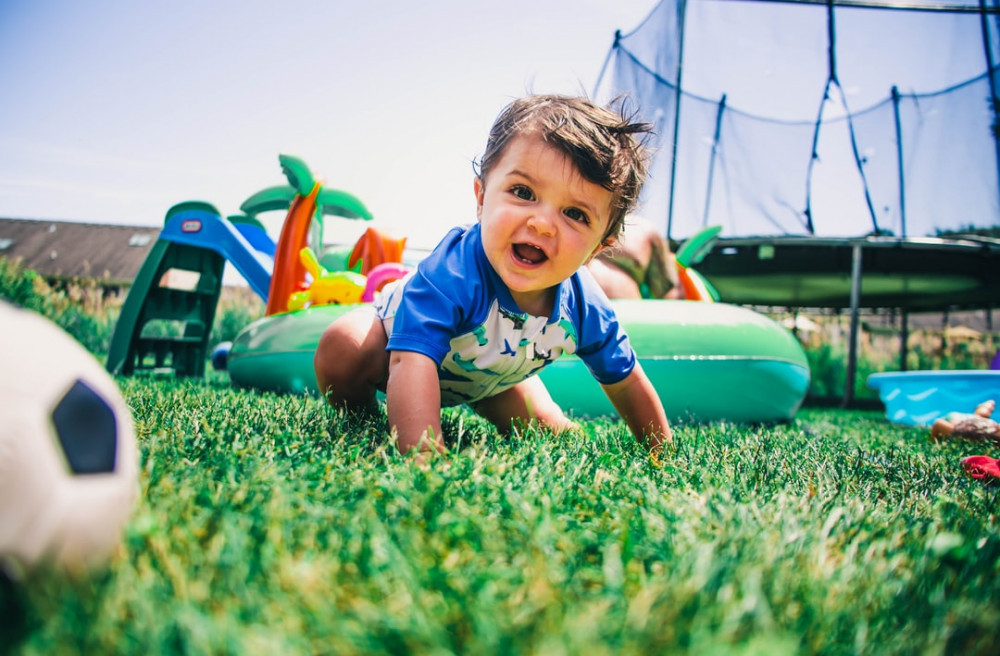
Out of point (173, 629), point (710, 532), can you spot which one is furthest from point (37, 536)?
point (710, 532)

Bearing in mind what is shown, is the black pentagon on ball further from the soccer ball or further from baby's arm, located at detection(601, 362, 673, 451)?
baby's arm, located at detection(601, 362, 673, 451)

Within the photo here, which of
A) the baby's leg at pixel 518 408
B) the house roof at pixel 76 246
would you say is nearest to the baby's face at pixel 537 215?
the baby's leg at pixel 518 408

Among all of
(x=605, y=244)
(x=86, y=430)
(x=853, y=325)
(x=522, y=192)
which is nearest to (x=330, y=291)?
(x=605, y=244)

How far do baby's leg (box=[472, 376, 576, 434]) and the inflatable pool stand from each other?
978 millimetres

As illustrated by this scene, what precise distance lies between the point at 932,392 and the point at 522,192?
388 cm

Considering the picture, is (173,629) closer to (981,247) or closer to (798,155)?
(981,247)

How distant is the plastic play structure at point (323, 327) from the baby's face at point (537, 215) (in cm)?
154

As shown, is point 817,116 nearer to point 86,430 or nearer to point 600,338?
point 600,338

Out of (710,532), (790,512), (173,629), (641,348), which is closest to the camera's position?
(173,629)

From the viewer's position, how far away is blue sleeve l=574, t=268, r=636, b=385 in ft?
6.51

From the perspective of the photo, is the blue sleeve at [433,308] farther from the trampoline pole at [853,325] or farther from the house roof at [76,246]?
the house roof at [76,246]

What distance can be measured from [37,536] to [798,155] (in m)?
9.41

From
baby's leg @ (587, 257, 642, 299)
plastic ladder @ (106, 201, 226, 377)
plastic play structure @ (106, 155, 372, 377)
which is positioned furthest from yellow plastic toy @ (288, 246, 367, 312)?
baby's leg @ (587, 257, 642, 299)

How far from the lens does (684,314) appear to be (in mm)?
3605
